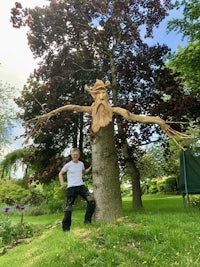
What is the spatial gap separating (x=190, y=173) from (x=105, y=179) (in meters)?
4.76

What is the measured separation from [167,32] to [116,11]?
653 centimetres

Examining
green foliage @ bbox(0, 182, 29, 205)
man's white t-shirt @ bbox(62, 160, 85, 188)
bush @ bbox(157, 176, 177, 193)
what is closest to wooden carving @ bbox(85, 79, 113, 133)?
man's white t-shirt @ bbox(62, 160, 85, 188)

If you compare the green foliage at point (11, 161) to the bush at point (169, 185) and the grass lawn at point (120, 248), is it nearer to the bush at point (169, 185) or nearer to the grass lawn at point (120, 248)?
the bush at point (169, 185)

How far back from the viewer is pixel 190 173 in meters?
11.2

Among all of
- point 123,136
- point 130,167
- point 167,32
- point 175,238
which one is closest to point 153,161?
point 167,32

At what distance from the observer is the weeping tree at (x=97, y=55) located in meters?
13.7

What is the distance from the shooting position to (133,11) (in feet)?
48.2

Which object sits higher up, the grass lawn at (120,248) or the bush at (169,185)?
the bush at (169,185)

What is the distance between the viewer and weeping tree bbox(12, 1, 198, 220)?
1370 cm

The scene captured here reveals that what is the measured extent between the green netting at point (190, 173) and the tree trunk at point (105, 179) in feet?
14.1

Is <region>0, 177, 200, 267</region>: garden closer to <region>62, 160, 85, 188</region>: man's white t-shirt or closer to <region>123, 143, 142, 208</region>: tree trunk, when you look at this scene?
<region>62, 160, 85, 188</region>: man's white t-shirt

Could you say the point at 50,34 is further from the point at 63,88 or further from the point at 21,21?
the point at 63,88

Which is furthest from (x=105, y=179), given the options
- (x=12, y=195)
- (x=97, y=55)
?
(x=12, y=195)

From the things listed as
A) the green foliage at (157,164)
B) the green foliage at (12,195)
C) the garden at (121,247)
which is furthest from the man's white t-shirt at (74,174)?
the green foliage at (157,164)
